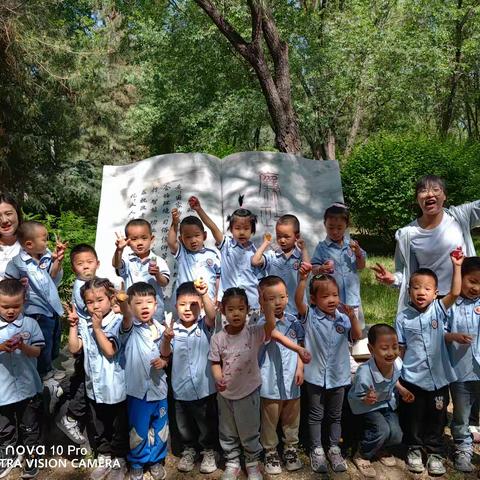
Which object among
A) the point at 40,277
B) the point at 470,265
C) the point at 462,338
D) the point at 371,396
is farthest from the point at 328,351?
the point at 40,277

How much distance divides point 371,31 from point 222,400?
40.1 feet

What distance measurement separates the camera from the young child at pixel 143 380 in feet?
9.18

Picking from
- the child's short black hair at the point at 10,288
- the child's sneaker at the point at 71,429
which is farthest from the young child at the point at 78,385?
the child's short black hair at the point at 10,288

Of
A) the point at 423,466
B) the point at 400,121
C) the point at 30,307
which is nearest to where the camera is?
the point at 423,466

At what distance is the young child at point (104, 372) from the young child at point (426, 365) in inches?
69.7

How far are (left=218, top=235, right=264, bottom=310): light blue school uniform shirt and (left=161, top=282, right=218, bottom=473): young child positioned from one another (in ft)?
2.18

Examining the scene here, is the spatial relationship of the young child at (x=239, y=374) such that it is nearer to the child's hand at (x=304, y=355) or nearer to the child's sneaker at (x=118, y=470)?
the child's hand at (x=304, y=355)

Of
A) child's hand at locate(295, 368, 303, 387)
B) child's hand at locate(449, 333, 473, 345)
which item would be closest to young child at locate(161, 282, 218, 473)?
child's hand at locate(295, 368, 303, 387)

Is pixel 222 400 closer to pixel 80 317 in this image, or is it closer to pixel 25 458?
pixel 80 317

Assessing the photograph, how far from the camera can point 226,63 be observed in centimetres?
1263

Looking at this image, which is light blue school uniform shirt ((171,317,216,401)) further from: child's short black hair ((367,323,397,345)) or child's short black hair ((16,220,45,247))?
child's short black hair ((16,220,45,247))

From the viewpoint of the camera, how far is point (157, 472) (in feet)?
9.50

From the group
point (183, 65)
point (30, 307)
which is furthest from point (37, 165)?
point (30, 307)

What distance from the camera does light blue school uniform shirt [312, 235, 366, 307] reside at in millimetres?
3570
